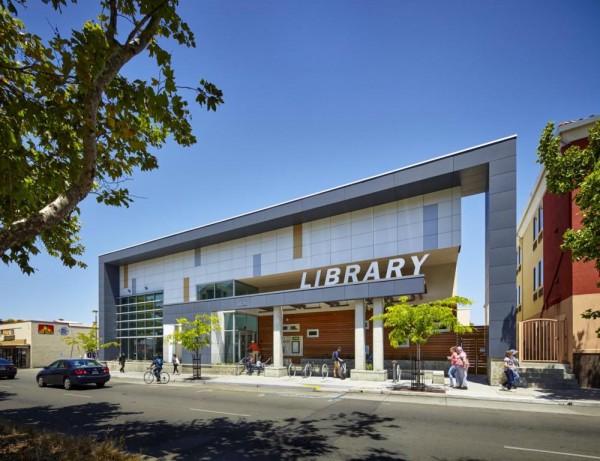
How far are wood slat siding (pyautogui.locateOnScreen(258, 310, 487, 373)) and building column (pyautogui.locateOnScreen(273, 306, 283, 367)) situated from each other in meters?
4.48

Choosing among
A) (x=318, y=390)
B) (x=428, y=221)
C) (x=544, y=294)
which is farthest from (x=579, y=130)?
(x=318, y=390)

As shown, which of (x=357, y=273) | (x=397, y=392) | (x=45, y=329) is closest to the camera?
(x=397, y=392)

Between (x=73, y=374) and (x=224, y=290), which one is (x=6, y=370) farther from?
(x=224, y=290)

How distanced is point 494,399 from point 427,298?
11.2 meters

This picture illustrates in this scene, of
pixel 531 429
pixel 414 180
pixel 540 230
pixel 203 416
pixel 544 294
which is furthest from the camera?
pixel 540 230

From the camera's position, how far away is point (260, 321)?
32.0 meters

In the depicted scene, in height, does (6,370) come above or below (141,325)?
below

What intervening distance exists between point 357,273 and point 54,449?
2015 cm

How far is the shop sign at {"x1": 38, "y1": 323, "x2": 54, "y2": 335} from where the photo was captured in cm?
4909

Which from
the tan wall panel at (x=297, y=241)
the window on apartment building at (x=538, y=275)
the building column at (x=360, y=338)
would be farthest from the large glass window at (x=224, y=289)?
the window on apartment building at (x=538, y=275)

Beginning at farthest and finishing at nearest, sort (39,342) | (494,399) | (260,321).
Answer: (39,342) → (260,321) → (494,399)

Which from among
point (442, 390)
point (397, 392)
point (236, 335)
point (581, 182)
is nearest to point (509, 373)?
point (442, 390)

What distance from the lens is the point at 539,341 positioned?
63.7 ft

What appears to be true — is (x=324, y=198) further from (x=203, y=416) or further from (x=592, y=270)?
(x=203, y=416)
